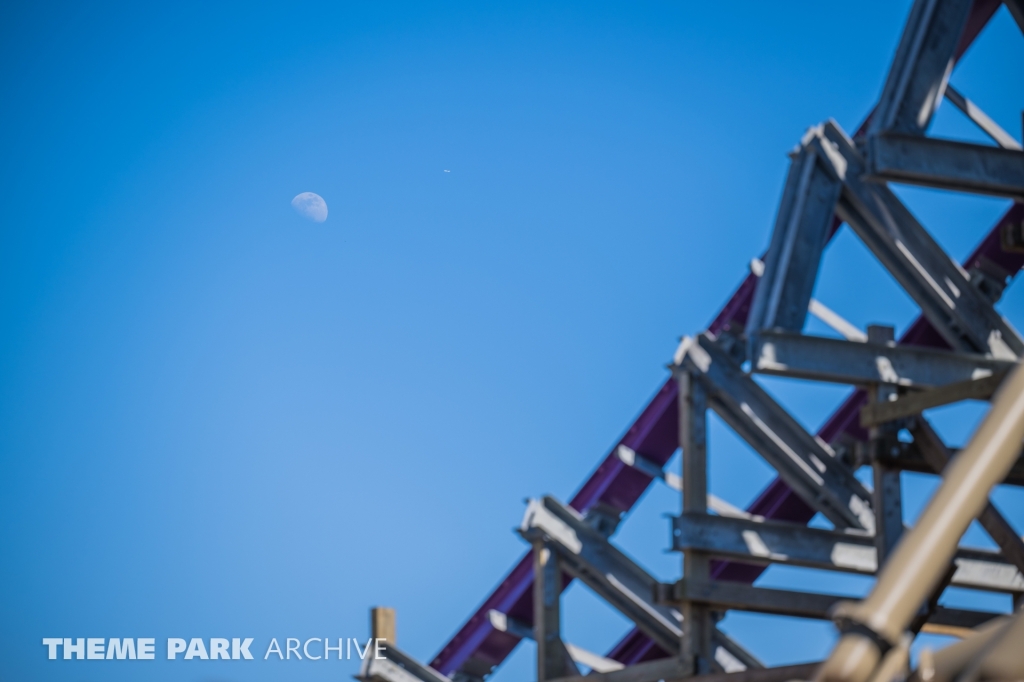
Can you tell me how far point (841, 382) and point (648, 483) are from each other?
4.58m

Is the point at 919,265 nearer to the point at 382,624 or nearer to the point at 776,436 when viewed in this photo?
the point at 776,436

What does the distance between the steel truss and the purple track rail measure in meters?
0.07

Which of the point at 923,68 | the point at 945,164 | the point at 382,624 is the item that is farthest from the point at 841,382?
the point at 382,624

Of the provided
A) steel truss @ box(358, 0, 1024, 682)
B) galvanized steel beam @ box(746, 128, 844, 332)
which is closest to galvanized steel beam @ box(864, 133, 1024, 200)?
steel truss @ box(358, 0, 1024, 682)

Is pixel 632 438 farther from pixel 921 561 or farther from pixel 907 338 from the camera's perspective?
pixel 921 561

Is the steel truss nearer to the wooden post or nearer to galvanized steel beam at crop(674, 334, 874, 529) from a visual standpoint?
galvanized steel beam at crop(674, 334, 874, 529)

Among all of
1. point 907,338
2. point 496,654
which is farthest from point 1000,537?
point 496,654

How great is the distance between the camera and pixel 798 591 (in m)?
9.84

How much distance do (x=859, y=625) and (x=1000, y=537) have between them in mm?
7213

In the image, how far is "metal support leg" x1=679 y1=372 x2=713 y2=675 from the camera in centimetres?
953

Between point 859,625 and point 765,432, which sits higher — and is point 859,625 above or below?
below

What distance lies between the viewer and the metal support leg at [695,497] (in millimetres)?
9531

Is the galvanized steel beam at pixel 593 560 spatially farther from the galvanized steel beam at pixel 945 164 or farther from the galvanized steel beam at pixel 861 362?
the galvanized steel beam at pixel 945 164

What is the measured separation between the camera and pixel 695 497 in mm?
9680
